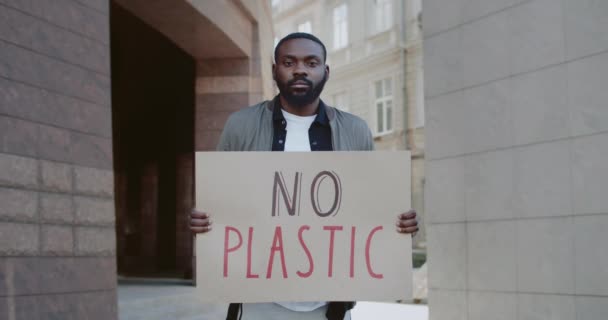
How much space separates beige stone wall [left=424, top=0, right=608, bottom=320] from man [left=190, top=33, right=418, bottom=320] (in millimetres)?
3270

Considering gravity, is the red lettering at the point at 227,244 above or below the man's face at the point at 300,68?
below

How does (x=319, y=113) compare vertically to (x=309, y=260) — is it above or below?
above

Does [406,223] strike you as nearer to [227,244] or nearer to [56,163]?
[227,244]

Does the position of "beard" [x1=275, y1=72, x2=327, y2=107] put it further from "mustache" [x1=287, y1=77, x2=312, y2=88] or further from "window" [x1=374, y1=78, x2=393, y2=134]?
"window" [x1=374, y1=78, x2=393, y2=134]

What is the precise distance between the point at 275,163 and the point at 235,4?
918 cm

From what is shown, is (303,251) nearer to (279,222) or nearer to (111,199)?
(279,222)

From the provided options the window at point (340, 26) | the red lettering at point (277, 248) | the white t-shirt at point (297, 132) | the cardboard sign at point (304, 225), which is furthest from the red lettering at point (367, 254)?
the window at point (340, 26)

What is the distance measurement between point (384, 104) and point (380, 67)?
1.32m

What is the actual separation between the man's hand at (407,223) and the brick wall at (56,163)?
393 centimetres

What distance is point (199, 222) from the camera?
2.97 meters

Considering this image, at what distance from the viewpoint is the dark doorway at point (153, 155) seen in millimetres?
15211

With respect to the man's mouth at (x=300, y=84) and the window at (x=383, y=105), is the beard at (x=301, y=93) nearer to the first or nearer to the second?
the man's mouth at (x=300, y=84)

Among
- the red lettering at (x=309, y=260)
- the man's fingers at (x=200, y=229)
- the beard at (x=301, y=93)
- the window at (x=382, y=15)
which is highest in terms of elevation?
the window at (x=382, y=15)

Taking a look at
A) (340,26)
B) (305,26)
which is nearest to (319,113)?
(340,26)
